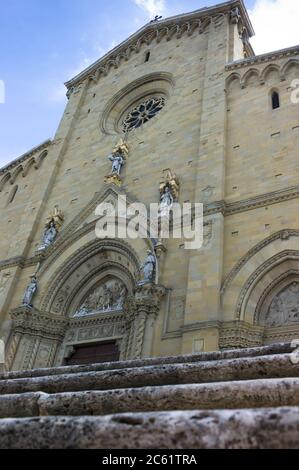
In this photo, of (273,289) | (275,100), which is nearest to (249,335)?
(273,289)

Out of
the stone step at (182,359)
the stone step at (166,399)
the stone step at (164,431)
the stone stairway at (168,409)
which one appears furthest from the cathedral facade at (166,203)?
the stone step at (164,431)

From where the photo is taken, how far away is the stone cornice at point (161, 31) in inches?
675

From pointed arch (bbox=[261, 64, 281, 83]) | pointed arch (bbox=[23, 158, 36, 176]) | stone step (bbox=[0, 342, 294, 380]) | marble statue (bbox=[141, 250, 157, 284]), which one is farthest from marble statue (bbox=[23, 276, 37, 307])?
pointed arch (bbox=[261, 64, 281, 83])

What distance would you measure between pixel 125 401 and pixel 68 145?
1624 cm

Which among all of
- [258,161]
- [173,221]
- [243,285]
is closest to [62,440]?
[243,285]

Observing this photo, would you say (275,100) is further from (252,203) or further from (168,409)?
(168,409)

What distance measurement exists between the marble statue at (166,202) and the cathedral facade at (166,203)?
63 millimetres

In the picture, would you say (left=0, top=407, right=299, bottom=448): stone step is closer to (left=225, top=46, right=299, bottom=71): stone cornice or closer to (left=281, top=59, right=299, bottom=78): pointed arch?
(left=281, top=59, right=299, bottom=78): pointed arch

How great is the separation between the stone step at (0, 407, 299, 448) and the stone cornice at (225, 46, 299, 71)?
13310 mm

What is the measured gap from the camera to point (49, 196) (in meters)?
16.1

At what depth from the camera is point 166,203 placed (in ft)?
38.7

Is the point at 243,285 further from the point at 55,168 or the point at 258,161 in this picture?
the point at 55,168

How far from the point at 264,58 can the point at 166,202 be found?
588 centimetres

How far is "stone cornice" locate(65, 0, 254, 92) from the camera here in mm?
17141
